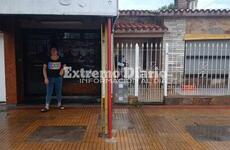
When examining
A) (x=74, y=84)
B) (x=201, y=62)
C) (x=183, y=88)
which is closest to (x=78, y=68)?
(x=74, y=84)

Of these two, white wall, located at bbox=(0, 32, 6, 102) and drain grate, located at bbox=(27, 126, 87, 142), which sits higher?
white wall, located at bbox=(0, 32, 6, 102)

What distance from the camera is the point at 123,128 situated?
6.67 metres

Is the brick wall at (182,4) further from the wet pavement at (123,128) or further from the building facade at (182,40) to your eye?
the wet pavement at (123,128)

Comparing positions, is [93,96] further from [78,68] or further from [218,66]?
[218,66]

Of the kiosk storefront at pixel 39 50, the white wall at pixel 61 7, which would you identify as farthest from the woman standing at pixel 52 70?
the white wall at pixel 61 7

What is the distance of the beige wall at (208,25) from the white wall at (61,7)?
22.6ft

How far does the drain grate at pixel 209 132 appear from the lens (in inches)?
238

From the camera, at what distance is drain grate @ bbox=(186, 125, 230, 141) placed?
605cm

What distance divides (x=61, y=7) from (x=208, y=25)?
313 inches

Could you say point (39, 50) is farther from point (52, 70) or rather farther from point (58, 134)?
point (58, 134)

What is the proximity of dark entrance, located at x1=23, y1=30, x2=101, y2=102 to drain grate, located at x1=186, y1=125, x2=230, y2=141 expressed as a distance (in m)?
4.20

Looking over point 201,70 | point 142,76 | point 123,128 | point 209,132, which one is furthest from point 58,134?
point 201,70

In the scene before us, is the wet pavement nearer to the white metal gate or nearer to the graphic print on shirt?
the white metal gate

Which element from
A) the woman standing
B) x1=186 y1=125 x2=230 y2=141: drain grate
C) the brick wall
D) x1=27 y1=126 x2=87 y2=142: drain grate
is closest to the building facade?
the brick wall
